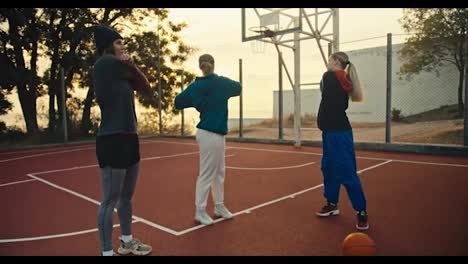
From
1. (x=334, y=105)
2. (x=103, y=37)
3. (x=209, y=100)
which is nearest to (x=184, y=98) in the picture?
(x=209, y=100)

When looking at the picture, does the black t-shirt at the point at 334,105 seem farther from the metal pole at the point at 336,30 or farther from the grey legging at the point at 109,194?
the metal pole at the point at 336,30

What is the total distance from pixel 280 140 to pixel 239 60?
295 cm

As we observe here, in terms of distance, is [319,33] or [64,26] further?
[64,26]

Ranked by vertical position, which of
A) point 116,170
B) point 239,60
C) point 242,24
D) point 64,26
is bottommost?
point 116,170

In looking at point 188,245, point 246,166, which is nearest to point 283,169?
point 246,166

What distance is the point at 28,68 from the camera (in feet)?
48.2

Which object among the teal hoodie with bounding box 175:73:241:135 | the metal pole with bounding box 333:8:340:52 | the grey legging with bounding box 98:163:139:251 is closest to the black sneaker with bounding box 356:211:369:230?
the teal hoodie with bounding box 175:73:241:135

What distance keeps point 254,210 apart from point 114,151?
2.13 meters

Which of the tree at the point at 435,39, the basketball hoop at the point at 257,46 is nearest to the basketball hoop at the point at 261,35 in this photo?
the basketball hoop at the point at 257,46

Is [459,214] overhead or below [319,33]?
below

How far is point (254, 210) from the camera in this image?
4.36 meters

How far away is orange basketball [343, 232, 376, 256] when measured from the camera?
280cm
